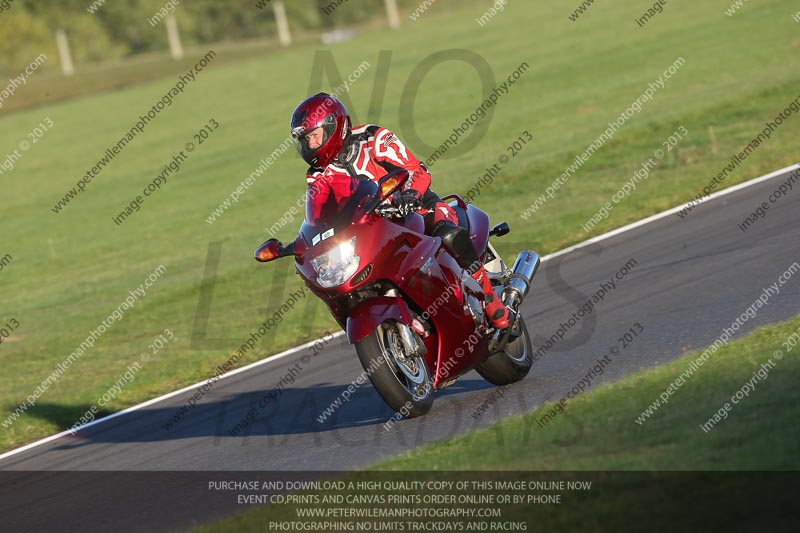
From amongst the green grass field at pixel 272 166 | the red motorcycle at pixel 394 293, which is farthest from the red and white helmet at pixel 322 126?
the green grass field at pixel 272 166

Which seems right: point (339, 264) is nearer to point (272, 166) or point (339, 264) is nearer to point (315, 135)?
point (315, 135)

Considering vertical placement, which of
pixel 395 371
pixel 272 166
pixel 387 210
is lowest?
pixel 272 166

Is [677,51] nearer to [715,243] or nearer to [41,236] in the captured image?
[41,236]

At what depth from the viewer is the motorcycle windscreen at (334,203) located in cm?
720

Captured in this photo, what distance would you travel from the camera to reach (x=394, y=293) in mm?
7312

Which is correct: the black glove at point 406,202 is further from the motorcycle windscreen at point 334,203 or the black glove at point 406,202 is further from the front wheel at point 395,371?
the front wheel at point 395,371

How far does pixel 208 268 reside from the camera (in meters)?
17.3

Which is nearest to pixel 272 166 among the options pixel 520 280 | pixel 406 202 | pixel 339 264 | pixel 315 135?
pixel 520 280

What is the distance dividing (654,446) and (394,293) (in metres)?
2.30

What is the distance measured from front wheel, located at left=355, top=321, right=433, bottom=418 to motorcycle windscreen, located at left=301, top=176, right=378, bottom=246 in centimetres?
73

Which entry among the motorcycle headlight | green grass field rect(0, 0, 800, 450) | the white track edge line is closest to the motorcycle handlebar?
the motorcycle headlight

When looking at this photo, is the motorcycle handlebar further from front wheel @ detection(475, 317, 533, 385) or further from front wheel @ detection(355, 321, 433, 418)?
front wheel @ detection(475, 317, 533, 385)

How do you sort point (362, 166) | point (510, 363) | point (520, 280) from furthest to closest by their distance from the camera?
point (520, 280)
point (510, 363)
point (362, 166)

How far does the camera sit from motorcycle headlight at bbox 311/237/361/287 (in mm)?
7027
